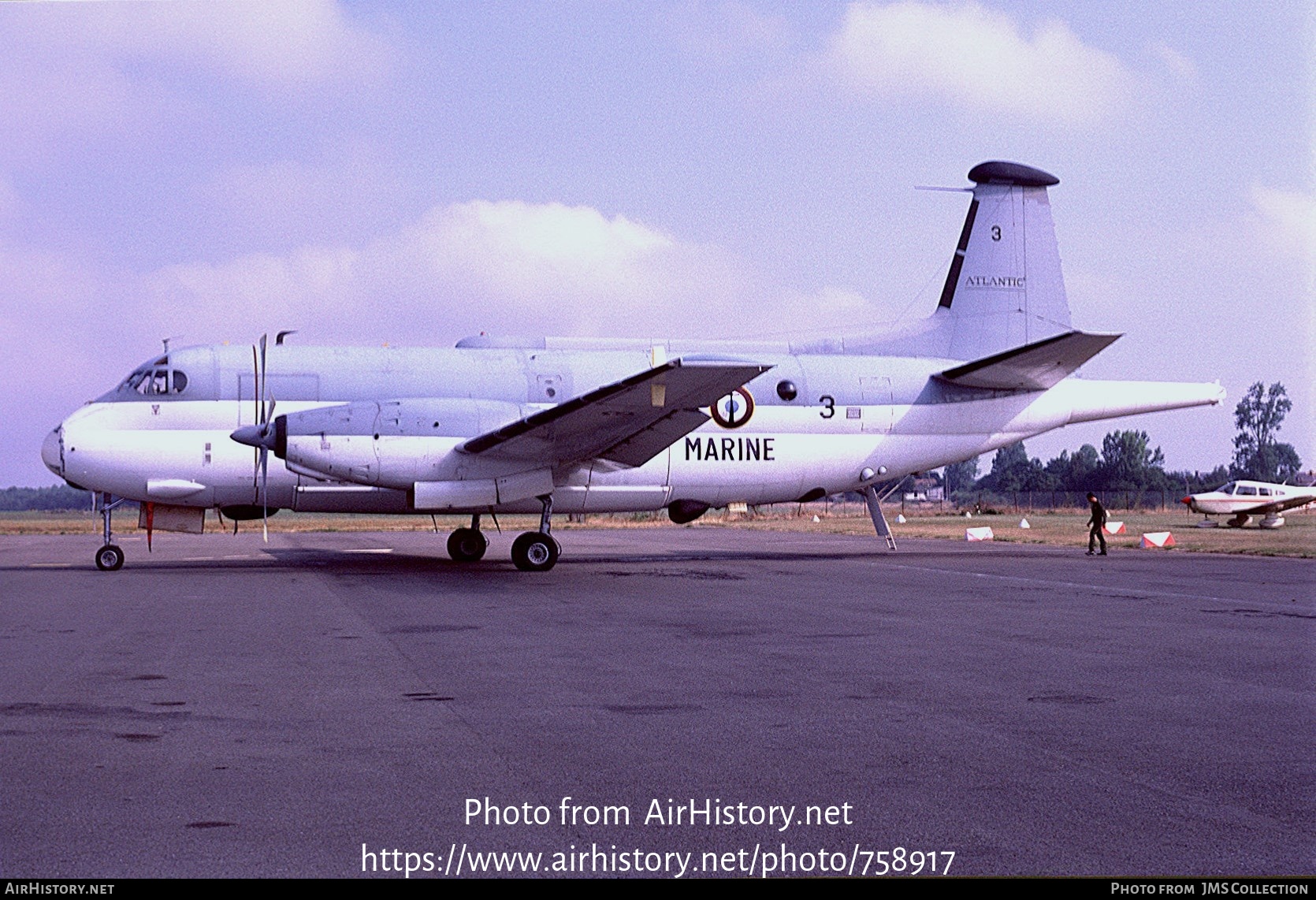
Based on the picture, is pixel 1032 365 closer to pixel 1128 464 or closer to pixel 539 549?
pixel 539 549

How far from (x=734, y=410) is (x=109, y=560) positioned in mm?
12085

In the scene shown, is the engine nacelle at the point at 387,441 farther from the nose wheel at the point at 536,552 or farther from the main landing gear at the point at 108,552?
the main landing gear at the point at 108,552

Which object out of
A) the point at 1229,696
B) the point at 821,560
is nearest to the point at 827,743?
the point at 1229,696

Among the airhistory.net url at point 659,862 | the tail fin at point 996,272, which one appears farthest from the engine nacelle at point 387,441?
the airhistory.net url at point 659,862

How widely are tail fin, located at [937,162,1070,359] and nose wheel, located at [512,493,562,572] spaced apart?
36.5 ft

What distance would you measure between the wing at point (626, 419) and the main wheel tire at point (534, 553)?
1.36 meters

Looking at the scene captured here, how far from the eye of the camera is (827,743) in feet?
23.4

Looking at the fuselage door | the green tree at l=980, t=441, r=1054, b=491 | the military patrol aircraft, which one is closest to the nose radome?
the military patrol aircraft

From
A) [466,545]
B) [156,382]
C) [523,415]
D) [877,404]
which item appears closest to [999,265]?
[877,404]

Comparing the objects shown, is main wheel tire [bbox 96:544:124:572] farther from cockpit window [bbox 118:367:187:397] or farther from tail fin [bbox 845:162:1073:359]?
tail fin [bbox 845:162:1073:359]

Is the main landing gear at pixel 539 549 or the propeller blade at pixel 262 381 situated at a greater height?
the propeller blade at pixel 262 381

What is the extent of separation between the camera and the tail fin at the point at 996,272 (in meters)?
28.5

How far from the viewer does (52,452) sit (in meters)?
22.5

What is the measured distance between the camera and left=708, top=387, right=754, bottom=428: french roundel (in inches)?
976
